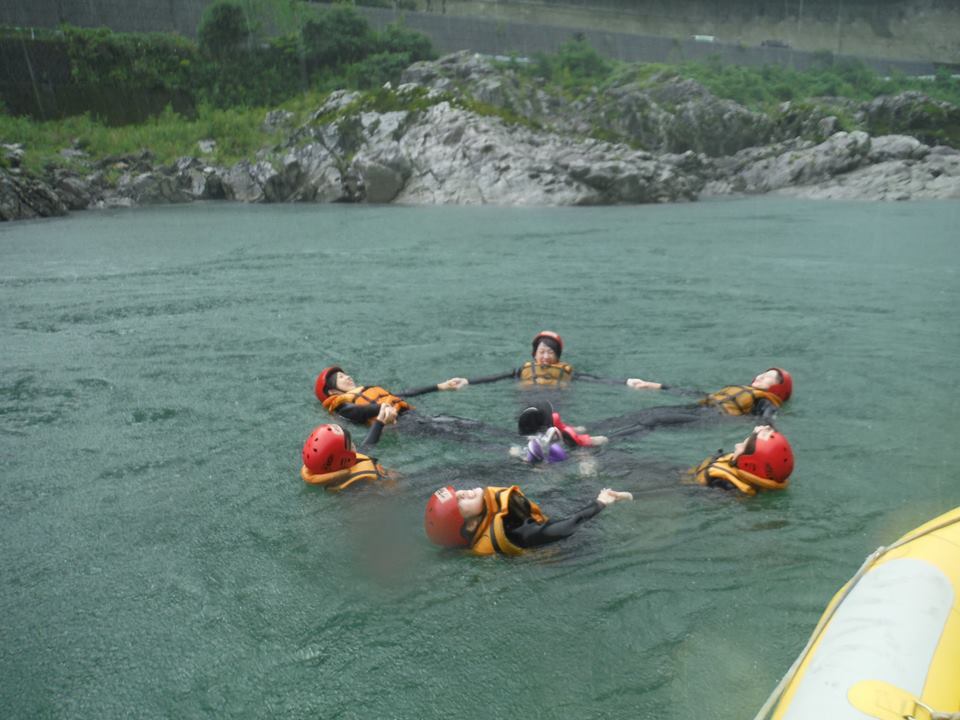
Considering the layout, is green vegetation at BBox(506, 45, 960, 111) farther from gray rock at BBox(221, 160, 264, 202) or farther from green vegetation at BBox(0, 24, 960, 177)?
gray rock at BBox(221, 160, 264, 202)

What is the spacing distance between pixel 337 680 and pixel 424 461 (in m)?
2.84

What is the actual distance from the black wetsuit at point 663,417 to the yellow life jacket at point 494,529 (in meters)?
2.25

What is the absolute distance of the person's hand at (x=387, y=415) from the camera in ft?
23.8

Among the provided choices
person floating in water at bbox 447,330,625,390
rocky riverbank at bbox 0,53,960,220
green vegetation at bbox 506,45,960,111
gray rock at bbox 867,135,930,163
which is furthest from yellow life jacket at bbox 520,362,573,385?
green vegetation at bbox 506,45,960,111

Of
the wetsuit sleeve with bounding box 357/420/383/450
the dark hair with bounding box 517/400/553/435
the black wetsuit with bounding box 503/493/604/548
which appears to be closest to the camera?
the black wetsuit with bounding box 503/493/604/548

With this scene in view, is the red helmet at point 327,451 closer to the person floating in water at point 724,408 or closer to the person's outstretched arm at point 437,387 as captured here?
the person's outstretched arm at point 437,387

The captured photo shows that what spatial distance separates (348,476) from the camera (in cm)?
595

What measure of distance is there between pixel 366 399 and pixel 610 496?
2.99 m

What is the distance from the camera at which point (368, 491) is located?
598cm

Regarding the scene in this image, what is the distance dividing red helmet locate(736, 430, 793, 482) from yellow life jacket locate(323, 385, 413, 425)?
132 inches

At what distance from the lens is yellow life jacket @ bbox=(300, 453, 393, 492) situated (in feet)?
19.5

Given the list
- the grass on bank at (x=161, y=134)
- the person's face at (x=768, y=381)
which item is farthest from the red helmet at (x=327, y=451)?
the grass on bank at (x=161, y=134)

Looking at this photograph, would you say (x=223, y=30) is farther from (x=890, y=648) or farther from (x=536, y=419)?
(x=890, y=648)

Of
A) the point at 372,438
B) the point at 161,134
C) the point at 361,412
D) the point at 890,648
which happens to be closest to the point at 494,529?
the point at 372,438
